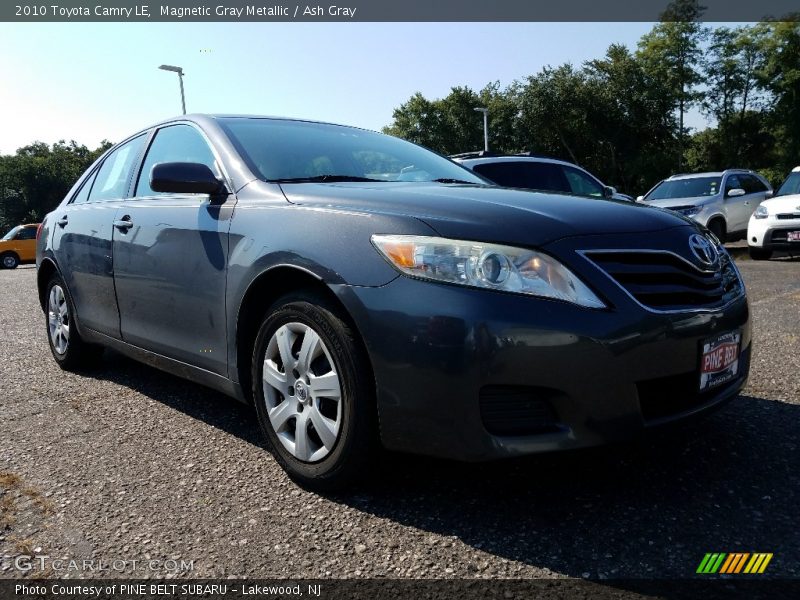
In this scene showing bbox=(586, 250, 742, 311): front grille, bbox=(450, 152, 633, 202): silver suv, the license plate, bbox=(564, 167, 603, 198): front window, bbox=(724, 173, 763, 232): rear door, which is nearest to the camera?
bbox=(586, 250, 742, 311): front grille

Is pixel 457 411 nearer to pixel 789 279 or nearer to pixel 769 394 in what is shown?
pixel 769 394

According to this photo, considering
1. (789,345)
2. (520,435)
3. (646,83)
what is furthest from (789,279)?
(646,83)

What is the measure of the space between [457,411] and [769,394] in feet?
7.39

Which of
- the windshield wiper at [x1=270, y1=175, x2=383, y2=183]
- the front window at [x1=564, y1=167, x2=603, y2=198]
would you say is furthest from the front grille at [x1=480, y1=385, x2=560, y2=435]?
the front window at [x1=564, y1=167, x2=603, y2=198]

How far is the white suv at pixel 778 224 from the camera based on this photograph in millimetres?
10359

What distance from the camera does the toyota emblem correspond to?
96.0 inches

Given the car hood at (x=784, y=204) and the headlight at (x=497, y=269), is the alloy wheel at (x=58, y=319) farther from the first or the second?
the car hood at (x=784, y=204)

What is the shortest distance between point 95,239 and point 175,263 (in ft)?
3.58

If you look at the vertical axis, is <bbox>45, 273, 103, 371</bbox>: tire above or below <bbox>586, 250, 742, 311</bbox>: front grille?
below

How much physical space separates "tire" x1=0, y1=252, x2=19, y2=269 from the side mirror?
25.5 meters

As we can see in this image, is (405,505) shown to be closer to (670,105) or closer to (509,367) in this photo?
(509,367)

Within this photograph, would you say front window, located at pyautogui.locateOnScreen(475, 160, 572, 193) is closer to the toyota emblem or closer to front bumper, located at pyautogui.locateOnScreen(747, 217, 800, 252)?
front bumper, located at pyautogui.locateOnScreen(747, 217, 800, 252)

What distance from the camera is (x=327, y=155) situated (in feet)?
10.8

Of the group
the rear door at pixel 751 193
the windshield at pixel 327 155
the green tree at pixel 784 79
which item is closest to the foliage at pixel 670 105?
the green tree at pixel 784 79
